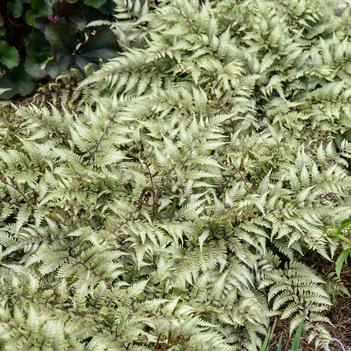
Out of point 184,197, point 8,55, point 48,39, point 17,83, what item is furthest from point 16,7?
point 184,197

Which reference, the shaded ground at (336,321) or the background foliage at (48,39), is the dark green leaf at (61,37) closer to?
the background foliage at (48,39)

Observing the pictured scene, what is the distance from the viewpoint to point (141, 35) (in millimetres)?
4516

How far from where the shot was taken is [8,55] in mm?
4766

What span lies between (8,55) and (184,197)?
225 cm

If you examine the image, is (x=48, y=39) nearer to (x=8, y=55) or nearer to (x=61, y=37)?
(x=61, y=37)

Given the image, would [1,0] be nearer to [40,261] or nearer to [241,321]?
[40,261]

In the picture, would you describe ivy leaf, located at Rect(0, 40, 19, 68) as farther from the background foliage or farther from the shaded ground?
the shaded ground

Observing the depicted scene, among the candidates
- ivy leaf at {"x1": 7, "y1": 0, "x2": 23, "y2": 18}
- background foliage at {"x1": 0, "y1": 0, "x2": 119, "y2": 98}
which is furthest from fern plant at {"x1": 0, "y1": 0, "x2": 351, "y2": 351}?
ivy leaf at {"x1": 7, "y1": 0, "x2": 23, "y2": 18}

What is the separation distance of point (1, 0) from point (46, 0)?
0.39 m

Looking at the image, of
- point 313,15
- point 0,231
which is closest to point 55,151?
point 0,231

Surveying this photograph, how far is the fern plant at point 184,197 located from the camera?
117 inches

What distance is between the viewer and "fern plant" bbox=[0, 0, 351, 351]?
2975 mm

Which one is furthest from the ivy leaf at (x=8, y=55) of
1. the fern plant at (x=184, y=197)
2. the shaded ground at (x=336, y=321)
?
the shaded ground at (x=336, y=321)

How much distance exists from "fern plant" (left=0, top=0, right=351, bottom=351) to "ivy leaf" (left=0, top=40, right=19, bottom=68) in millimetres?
831
